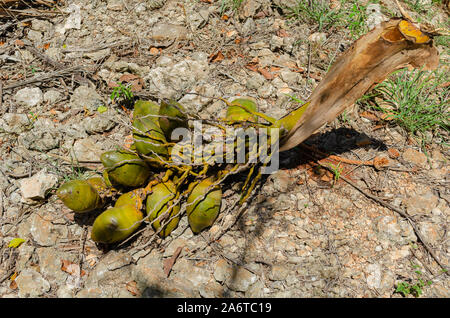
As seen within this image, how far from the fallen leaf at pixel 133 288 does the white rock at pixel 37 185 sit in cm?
89

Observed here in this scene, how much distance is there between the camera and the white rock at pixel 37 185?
2.40m

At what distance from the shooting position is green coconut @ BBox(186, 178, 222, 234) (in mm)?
2191

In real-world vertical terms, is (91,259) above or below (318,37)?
below

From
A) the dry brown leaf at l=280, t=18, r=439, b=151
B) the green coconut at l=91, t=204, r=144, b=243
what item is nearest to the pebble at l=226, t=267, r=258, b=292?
the green coconut at l=91, t=204, r=144, b=243

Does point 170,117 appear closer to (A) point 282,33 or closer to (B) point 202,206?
(B) point 202,206

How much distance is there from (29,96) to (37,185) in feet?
3.05

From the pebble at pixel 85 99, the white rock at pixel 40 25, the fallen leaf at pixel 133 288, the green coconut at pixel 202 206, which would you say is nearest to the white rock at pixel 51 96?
the pebble at pixel 85 99

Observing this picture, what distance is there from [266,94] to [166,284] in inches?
66.5

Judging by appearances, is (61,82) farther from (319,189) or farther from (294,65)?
(319,189)

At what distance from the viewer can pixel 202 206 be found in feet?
7.18

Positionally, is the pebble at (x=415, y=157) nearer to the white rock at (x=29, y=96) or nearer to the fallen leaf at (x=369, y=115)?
the fallen leaf at (x=369, y=115)

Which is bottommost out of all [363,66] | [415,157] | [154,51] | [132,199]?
[415,157]

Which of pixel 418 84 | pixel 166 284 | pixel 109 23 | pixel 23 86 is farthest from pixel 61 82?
pixel 418 84

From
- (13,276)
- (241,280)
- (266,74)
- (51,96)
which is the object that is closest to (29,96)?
(51,96)
